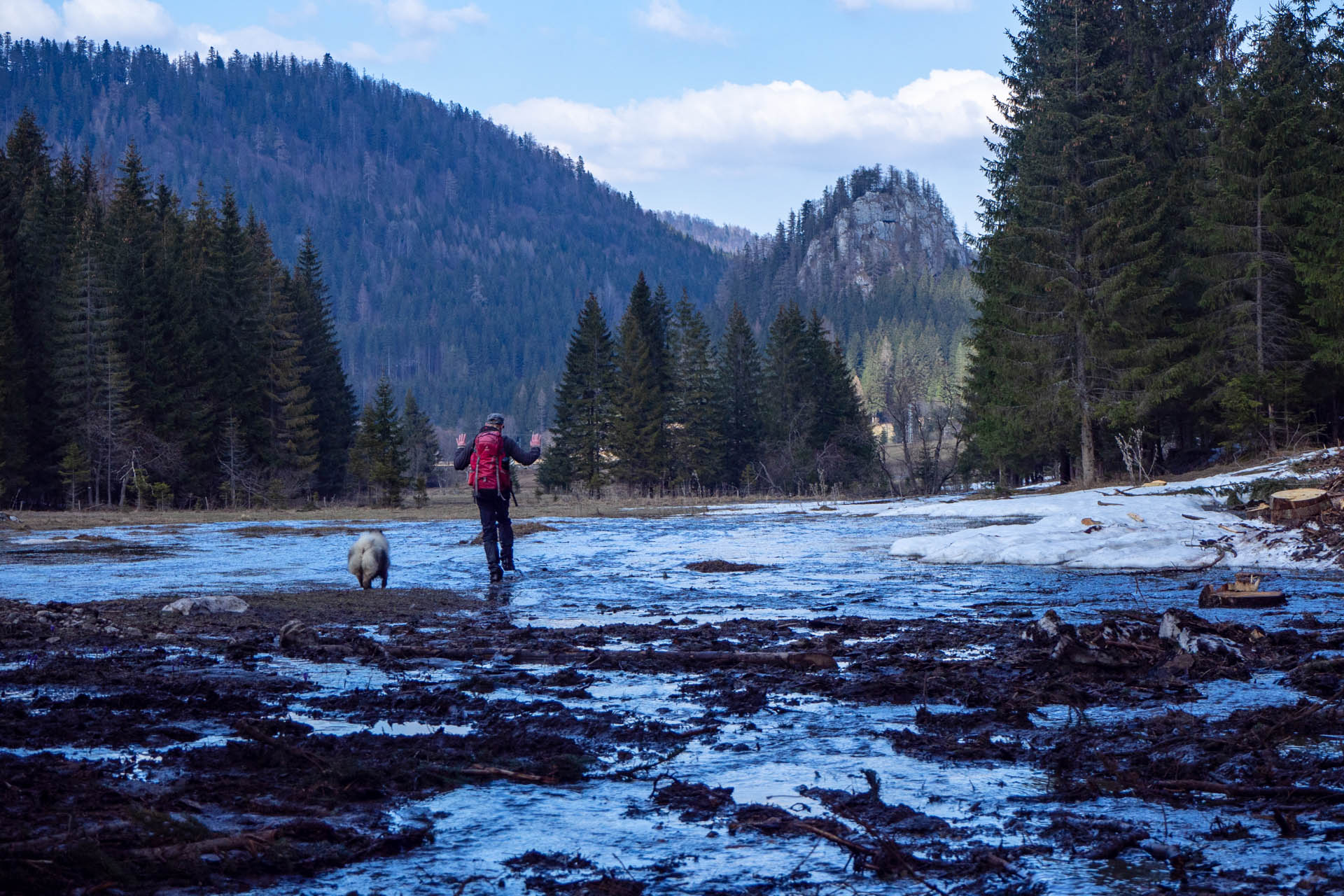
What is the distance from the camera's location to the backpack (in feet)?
48.0

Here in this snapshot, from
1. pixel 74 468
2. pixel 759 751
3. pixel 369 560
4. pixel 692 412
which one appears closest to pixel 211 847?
pixel 759 751

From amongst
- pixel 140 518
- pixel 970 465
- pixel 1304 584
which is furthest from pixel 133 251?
pixel 1304 584

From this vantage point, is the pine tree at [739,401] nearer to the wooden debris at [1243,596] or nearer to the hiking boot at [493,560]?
the hiking boot at [493,560]

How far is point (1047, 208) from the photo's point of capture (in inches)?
1451

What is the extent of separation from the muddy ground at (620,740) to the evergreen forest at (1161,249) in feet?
91.2

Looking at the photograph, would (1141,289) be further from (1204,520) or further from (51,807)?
(51,807)

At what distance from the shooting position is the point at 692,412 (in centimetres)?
6656

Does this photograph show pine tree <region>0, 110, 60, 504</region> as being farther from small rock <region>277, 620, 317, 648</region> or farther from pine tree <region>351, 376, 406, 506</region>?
small rock <region>277, 620, 317, 648</region>

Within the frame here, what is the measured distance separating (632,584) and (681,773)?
8866 millimetres

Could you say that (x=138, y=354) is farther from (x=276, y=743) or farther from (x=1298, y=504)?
(x=276, y=743)

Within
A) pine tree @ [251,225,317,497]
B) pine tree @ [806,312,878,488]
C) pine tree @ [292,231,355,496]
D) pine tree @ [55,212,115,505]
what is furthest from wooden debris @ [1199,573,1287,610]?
pine tree @ [292,231,355,496]

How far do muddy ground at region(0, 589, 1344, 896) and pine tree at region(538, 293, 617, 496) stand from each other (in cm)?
5738

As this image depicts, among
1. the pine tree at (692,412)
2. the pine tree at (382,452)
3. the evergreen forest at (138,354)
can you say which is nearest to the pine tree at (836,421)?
the pine tree at (692,412)

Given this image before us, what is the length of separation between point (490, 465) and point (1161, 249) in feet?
96.6
